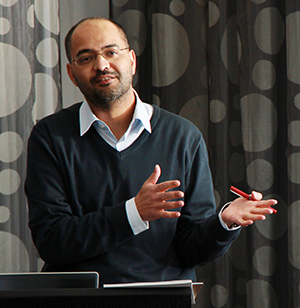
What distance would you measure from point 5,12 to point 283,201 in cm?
154

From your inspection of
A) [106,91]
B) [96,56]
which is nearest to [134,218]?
[106,91]

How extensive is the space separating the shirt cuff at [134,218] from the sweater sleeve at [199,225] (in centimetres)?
24

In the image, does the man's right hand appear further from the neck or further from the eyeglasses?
the eyeglasses

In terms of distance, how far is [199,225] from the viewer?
4.53 feet

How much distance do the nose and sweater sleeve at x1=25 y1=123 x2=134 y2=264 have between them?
277 millimetres

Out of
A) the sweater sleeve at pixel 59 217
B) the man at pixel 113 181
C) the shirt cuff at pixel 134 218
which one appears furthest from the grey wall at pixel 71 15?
the shirt cuff at pixel 134 218

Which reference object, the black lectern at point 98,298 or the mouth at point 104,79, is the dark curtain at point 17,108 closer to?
the mouth at point 104,79

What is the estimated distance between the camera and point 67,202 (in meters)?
1.38

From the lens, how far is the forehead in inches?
56.1

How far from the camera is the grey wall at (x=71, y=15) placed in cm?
233

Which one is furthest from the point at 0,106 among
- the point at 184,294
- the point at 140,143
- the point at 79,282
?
the point at 184,294

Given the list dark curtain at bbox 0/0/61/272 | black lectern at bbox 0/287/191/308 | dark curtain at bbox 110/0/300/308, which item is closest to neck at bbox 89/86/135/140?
dark curtain at bbox 0/0/61/272

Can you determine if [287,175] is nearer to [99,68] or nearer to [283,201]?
[283,201]

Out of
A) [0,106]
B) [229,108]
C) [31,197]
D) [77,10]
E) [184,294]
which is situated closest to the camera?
[184,294]
